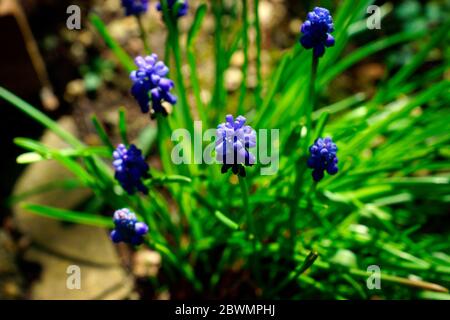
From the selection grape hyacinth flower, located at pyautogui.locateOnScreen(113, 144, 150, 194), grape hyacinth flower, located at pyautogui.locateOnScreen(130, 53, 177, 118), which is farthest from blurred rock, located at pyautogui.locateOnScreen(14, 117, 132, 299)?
grape hyacinth flower, located at pyautogui.locateOnScreen(130, 53, 177, 118)

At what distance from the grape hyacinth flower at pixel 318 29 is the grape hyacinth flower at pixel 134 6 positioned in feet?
2.74

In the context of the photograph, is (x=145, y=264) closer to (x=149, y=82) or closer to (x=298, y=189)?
(x=298, y=189)

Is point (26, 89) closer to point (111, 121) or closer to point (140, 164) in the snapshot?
point (111, 121)

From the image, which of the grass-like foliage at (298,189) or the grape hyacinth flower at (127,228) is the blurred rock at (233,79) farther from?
the grape hyacinth flower at (127,228)

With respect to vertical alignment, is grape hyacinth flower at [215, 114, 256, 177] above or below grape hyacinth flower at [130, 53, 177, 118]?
below

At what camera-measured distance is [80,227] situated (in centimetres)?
271

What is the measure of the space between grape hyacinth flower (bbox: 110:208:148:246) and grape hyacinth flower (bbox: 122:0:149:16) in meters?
0.92

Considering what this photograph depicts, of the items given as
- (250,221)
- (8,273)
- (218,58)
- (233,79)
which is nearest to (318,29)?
(218,58)

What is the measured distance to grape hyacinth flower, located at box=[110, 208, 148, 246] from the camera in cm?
172

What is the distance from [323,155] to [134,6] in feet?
3.60

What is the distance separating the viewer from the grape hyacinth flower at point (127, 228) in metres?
1.72

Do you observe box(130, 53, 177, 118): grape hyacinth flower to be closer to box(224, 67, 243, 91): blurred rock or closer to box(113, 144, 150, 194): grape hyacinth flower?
box(113, 144, 150, 194): grape hyacinth flower
